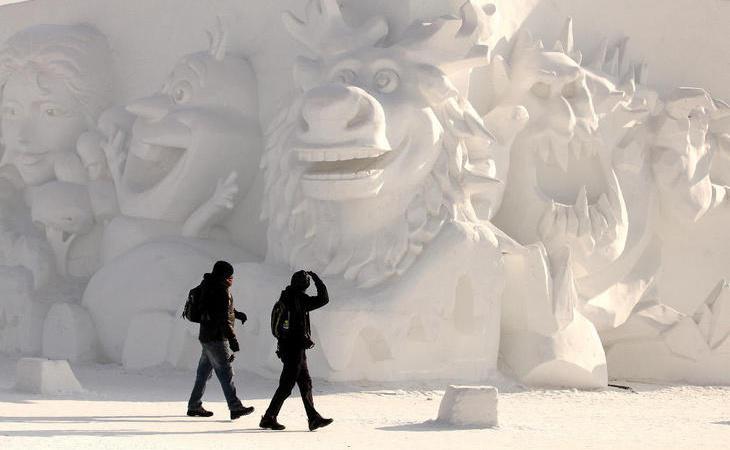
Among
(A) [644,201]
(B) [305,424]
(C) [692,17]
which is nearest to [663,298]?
(A) [644,201]

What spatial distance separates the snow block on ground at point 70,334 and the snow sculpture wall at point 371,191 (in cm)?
2

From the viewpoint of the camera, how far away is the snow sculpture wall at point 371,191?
32.8ft

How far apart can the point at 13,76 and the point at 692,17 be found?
5331 mm

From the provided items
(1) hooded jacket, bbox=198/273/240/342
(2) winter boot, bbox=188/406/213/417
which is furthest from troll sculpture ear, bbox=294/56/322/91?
(2) winter boot, bbox=188/406/213/417

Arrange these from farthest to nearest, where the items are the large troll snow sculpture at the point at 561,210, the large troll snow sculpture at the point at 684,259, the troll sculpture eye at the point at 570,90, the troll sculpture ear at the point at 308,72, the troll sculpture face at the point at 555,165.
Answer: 1. the large troll snow sculpture at the point at 684,259
2. the troll sculpture eye at the point at 570,90
3. the troll sculpture face at the point at 555,165
4. the large troll snow sculpture at the point at 561,210
5. the troll sculpture ear at the point at 308,72

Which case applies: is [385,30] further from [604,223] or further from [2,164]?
[2,164]

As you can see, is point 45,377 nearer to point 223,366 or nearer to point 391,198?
point 223,366

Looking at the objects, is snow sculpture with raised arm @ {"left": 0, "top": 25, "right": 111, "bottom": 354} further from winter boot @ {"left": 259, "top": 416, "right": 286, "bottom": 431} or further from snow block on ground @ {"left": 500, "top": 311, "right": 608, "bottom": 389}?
winter boot @ {"left": 259, "top": 416, "right": 286, "bottom": 431}

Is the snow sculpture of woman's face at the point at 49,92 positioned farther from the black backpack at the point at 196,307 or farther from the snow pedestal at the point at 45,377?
the black backpack at the point at 196,307

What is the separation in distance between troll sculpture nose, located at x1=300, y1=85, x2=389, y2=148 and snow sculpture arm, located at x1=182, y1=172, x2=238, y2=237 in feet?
4.80

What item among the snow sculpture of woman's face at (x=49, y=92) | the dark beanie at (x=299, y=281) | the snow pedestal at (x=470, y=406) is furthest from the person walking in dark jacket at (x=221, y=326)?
the snow sculpture of woman's face at (x=49, y=92)

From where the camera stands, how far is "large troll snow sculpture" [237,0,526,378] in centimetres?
980

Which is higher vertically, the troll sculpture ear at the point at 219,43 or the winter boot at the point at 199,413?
the troll sculpture ear at the point at 219,43

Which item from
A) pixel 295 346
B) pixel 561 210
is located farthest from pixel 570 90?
pixel 295 346
